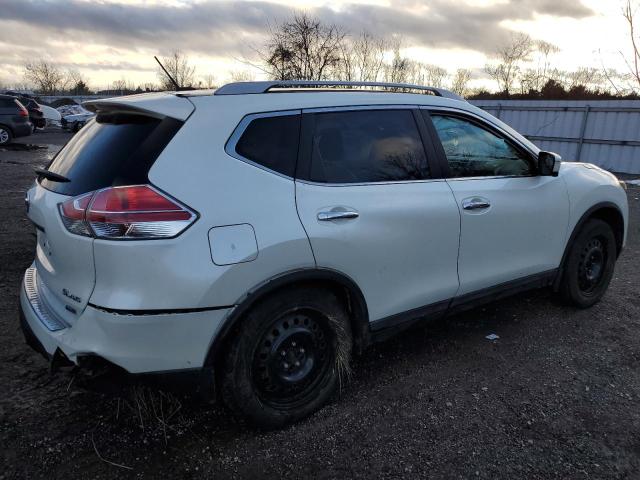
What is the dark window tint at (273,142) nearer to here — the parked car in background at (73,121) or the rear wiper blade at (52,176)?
the rear wiper blade at (52,176)

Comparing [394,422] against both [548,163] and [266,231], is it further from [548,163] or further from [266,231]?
[548,163]

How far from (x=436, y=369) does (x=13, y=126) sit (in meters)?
20.1

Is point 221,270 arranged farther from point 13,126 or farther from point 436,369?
point 13,126

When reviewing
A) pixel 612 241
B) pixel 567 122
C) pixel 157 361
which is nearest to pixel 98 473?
pixel 157 361

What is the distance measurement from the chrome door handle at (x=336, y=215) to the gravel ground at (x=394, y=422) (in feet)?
3.67

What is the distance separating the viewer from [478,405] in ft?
9.45

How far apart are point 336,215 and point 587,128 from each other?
1508 centimetres

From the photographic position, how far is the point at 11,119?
18.4 m

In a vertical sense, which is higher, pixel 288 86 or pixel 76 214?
pixel 288 86

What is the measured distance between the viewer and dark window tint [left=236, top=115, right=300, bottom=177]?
2.41 meters

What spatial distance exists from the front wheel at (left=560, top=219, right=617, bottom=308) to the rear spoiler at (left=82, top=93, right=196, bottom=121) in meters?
3.21

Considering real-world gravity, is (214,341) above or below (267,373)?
above

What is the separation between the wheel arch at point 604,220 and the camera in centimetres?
394

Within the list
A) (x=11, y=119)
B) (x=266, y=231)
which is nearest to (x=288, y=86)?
(x=266, y=231)
